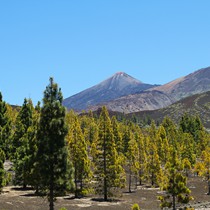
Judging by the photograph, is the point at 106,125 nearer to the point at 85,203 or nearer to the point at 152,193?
the point at 85,203

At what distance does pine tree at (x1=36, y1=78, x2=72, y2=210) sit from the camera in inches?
1292

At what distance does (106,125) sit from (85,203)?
13.7 meters

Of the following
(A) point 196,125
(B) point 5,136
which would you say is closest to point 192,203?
(B) point 5,136

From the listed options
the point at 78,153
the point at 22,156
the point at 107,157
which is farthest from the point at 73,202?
the point at 22,156

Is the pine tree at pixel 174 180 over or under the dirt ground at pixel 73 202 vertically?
over

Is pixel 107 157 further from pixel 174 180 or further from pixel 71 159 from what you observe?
pixel 174 180

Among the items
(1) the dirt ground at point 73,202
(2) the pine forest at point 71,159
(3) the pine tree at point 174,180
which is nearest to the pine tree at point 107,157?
(2) the pine forest at point 71,159

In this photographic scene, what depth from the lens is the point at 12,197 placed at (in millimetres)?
50938

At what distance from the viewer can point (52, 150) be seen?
33.2 m

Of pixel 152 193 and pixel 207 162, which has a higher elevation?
pixel 207 162

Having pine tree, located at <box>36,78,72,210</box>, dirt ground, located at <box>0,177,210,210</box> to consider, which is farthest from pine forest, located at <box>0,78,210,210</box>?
dirt ground, located at <box>0,177,210,210</box>

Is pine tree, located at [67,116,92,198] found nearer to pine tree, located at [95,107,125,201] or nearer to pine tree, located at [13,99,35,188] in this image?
pine tree, located at [95,107,125,201]

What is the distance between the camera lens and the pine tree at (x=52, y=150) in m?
32.8

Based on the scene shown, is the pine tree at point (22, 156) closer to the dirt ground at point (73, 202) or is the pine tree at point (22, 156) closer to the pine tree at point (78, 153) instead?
the dirt ground at point (73, 202)
